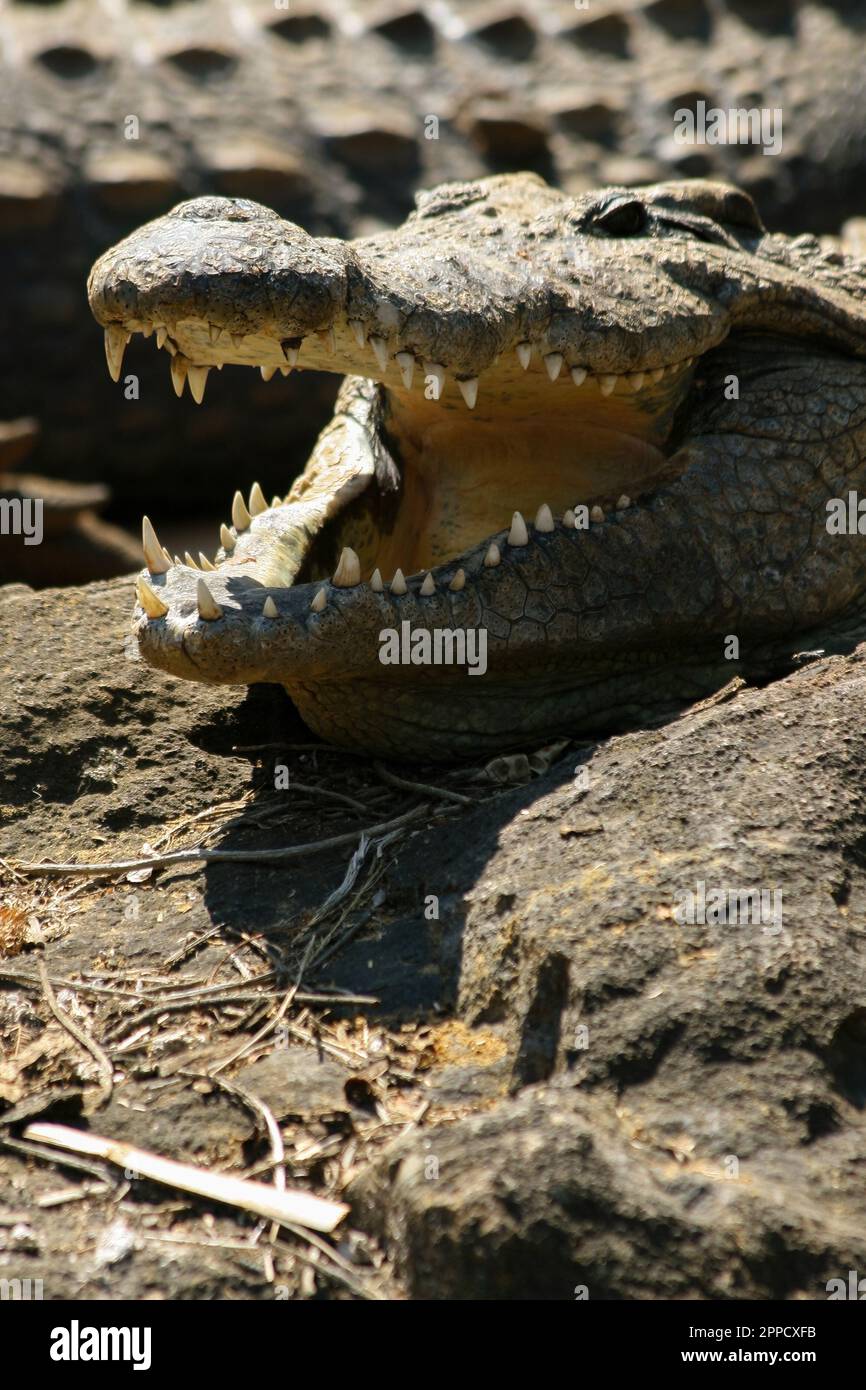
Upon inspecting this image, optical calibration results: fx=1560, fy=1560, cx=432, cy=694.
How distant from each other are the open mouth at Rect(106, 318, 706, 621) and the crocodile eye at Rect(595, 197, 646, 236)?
38 cm

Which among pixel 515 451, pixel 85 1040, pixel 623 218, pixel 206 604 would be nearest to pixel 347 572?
pixel 206 604

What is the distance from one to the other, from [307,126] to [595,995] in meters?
6.51

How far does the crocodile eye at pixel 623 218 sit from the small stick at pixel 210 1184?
2.39 metres

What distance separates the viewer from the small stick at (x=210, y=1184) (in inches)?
93.7

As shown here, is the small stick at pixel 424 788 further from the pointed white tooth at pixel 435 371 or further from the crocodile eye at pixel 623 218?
the crocodile eye at pixel 623 218

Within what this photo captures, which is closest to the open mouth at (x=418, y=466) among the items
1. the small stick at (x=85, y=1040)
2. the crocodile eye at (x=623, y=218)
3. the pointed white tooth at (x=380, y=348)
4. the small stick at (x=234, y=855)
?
the pointed white tooth at (x=380, y=348)

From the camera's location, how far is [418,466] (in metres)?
4.12

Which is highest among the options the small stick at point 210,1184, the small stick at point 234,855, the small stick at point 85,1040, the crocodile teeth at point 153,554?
the crocodile teeth at point 153,554

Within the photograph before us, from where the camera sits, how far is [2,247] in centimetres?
743

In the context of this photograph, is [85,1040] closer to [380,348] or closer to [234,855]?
[234,855]

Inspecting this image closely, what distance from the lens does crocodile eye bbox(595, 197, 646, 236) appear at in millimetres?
3758

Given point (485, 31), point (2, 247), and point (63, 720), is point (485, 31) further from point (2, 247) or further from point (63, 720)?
point (63, 720)
